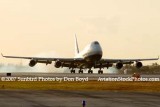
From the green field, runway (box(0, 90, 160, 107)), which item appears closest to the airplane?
the green field

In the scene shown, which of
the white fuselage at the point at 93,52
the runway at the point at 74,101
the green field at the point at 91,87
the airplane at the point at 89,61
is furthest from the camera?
the airplane at the point at 89,61

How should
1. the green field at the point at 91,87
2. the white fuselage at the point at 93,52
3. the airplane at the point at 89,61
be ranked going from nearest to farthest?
the green field at the point at 91,87
the white fuselage at the point at 93,52
the airplane at the point at 89,61

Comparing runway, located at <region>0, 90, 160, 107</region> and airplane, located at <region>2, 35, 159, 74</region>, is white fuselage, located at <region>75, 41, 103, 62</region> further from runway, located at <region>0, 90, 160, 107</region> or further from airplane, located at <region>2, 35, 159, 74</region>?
runway, located at <region>0, 90, 160, 107</region>

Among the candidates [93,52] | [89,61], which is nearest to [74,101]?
[93,52]

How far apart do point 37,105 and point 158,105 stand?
6.50m

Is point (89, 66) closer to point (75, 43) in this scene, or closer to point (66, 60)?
point (66, 60)

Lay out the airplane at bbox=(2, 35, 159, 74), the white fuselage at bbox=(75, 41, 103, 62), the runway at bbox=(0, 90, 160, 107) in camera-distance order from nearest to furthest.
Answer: the runway at bbox=(0, 90, 160, 107)
the white fuselage at bbox=(75, 41, 103, 62)
the airplane at bbox=(2, 35, 159, 74)

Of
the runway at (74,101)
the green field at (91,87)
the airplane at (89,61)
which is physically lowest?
the runway at (74,101)

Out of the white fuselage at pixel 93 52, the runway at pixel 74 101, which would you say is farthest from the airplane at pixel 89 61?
the runway at pixel 74 101

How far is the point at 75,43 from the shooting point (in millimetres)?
128500

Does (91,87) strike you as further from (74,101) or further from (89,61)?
(89,61)

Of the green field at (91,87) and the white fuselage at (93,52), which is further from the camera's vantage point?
the white fuselage at (93,52)

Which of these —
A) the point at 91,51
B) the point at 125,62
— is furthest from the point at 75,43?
the point at 91,51

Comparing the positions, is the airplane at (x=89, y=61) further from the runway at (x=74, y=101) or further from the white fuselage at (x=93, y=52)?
the runway at (x=74, y=101)
